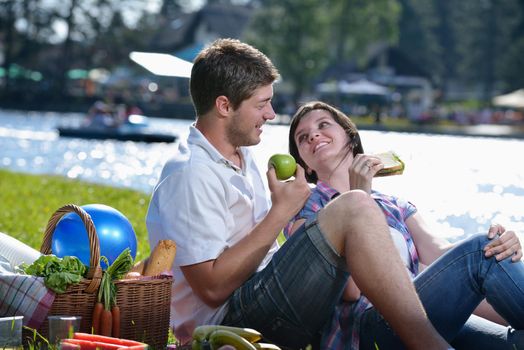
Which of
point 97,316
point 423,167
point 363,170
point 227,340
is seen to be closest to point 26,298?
point 97,316

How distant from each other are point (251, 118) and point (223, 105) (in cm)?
14

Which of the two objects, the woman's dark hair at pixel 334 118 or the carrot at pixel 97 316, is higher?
the woman's dark hair at pixel 334 118

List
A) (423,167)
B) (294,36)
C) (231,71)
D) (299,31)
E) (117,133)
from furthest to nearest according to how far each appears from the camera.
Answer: (294,36), (299,31), (117,133), (423,167), (231,71)

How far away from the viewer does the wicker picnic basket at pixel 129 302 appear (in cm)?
404

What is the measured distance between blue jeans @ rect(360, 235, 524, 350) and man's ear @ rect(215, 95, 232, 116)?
102cm

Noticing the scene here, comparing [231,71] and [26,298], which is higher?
[231,71]

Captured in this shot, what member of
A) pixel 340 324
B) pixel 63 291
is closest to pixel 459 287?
pixel 340 324

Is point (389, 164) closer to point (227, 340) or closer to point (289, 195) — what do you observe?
point (289, 195)

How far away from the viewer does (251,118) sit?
4355 millimetres

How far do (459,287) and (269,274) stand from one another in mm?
730

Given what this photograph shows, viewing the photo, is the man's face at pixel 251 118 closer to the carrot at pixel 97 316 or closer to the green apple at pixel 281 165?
the green apple at pixel 281 165

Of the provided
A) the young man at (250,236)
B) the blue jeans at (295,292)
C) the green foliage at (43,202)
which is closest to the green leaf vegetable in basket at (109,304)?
the young man at (250,236)

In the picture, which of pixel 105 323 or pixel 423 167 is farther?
pixel 423 167

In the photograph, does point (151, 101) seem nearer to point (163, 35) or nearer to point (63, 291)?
point (163, 35)
